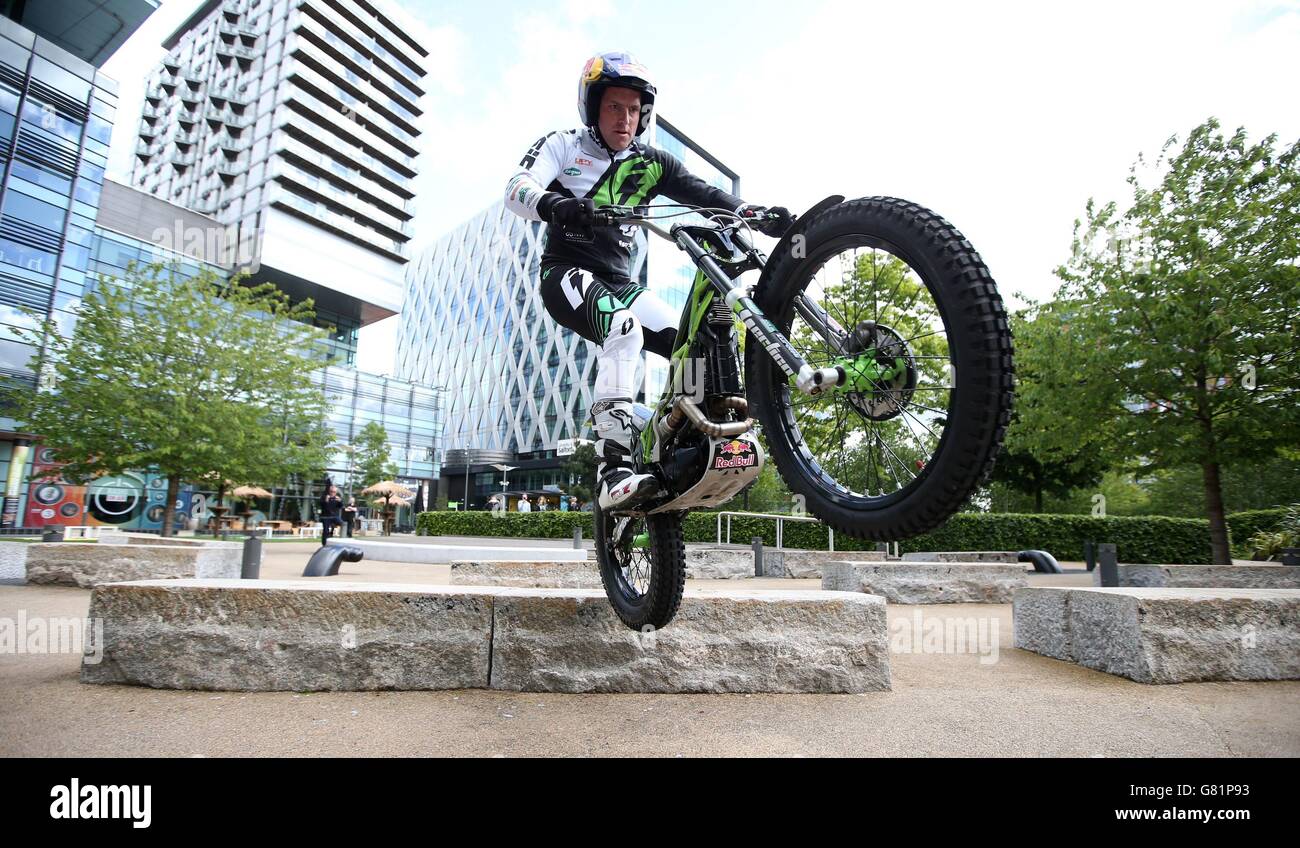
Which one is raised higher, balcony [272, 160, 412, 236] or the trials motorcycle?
balcony [272, 160, 412, 236]

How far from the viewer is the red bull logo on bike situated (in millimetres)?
2771

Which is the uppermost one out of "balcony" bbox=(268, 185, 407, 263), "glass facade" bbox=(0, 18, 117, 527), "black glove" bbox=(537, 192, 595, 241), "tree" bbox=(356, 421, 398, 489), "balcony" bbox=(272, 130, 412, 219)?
"balcony" bbox=(272, 130, 412, 219)

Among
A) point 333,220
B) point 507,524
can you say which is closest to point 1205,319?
point 507,524

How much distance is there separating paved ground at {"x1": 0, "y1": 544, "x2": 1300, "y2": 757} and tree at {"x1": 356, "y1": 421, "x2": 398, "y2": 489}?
51718mm

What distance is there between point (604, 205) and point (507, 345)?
77.7 meters

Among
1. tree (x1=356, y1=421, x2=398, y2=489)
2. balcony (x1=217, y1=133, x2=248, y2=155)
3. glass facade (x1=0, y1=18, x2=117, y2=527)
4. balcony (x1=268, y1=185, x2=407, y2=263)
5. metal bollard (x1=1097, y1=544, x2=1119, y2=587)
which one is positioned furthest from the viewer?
balcony (x1=217, y1=133, x2=248, y2=155)

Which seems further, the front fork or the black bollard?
the black bollard

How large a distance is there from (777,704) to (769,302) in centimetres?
247

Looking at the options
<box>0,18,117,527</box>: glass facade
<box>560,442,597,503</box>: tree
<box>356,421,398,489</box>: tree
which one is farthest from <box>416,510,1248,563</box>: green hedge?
<box>356,421,398,489</box>: tree

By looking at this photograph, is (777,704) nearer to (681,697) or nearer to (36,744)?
(681,697)

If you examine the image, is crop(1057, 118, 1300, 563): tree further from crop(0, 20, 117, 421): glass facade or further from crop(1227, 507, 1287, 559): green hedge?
crop(0, 20, 117, 421): glass facade

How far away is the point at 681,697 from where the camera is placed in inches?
159

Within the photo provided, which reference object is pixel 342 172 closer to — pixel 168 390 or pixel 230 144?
pixel 230 144

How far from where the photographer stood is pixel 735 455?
9.12 feet
